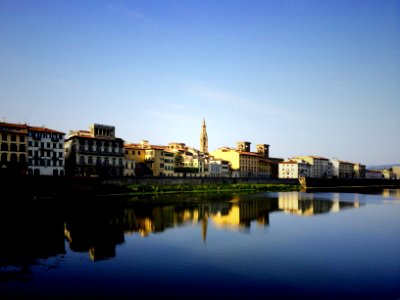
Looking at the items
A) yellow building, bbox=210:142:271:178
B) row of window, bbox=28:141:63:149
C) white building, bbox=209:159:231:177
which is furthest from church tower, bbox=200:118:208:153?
row of window, bbox=28:141:63:149

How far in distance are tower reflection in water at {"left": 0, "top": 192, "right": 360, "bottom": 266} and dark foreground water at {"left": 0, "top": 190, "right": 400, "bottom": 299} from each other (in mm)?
102

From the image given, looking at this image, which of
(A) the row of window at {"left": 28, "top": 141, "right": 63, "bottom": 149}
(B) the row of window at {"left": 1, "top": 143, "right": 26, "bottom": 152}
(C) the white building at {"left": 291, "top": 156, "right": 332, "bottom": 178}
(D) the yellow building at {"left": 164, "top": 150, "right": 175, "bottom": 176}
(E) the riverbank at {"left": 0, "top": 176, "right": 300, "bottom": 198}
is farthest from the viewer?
(C) the white building at {"left": 291, "top": 156, "right": 332, "bottom": 178}

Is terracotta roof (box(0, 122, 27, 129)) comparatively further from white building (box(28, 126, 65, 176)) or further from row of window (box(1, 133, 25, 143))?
row of window (box(1, 133, 25, 143))

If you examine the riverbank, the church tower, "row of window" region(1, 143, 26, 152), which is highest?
the church tower

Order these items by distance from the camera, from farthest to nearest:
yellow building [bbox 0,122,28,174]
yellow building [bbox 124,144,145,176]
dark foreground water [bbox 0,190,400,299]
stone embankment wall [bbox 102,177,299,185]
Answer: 1. yellow building [bbox 124,144,145,176]
2. stone embankment wall [bbox 102,177,299,185]
3. yellow building [bbox 0,122,28,174]
4. dark foreground water [bbox 0,190,400,299]

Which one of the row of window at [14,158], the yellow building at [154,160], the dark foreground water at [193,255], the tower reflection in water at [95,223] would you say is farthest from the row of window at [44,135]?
the yellow building at [154,160]

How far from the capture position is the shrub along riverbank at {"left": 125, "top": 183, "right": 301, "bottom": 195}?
78.0 metres

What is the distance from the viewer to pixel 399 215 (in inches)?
2076

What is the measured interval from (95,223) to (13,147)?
3903cm

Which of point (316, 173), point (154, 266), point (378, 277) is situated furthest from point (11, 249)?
point (316, 173)

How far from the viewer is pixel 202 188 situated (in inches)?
3698

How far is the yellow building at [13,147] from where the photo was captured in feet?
222

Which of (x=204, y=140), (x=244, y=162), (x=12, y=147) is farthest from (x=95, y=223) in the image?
(x=204, y=140)

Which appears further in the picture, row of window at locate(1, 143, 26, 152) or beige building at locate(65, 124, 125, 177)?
beige building at locate(65, 124, 125, 177)
